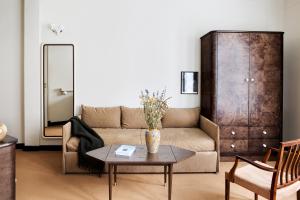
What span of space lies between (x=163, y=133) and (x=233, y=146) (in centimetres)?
107

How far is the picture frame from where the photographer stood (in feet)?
15.7

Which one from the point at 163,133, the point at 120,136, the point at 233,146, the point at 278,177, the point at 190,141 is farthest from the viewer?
the point at 233,146

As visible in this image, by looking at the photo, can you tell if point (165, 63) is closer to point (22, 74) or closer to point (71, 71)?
point (71, 71)

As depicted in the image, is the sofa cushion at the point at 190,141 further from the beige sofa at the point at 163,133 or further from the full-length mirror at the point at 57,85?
the full-length mirror at the point at 57,85

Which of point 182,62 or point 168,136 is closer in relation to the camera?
point 168,136

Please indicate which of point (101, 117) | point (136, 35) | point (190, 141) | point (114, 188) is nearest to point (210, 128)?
point (190, 141)

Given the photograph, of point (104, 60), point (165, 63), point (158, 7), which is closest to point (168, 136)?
point (165, 63)

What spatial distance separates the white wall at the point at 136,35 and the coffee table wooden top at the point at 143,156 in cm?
176

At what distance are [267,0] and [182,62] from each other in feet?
5.80

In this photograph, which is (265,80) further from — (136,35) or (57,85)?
(57,85)

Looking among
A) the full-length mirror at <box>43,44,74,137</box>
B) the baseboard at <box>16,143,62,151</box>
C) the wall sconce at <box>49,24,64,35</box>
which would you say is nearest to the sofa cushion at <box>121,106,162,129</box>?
the full-length mirror at <box>43,44,74,137</box>

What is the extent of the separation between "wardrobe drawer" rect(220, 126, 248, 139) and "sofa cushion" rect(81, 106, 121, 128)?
5.26ft

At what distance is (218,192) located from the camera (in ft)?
10.4

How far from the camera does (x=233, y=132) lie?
425 cm
